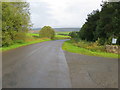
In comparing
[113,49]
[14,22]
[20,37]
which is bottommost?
[113,49]

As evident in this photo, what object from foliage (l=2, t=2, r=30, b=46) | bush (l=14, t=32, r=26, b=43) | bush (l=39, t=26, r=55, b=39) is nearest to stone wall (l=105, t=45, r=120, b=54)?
foliage (l=2, t=2, r=30, b=46)

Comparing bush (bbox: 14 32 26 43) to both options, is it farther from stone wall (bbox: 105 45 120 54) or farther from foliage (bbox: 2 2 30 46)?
stone wall (bbox: 105 45 120 54)

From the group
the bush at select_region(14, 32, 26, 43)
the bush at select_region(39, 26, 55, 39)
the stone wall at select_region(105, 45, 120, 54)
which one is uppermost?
the bush at select_region(39, 26, 55, 39)

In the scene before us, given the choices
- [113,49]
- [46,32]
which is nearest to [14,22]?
[113,49]

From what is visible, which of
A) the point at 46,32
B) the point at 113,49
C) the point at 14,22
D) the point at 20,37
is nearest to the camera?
the point at 113,49

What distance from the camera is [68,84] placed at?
14.4ft

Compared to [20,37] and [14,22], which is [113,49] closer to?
[14,22]

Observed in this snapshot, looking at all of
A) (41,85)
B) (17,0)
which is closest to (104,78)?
(41,85)

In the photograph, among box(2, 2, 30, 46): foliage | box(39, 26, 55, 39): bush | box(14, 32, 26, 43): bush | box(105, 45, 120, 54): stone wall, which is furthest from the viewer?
box(39, 26, 55, 39): bush

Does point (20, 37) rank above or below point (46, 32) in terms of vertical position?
below

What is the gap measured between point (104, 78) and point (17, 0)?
21.8 metres

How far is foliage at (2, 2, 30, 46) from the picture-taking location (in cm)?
1595

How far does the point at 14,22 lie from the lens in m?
19.3

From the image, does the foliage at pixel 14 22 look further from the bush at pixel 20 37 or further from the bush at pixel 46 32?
the bush at pixel 46 32
